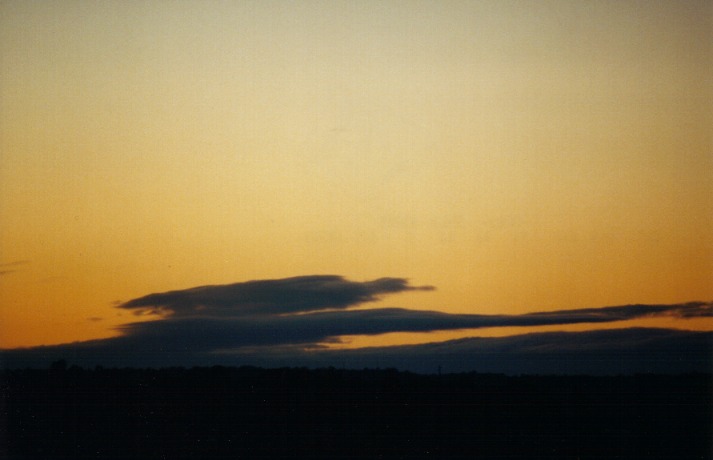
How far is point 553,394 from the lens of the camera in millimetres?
45406

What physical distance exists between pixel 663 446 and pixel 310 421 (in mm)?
12810

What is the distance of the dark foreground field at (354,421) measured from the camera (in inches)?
1032

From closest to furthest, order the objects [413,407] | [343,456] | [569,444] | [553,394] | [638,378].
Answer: [343,456]
[569,444]
[413,407]
[553,394]
[638,378]

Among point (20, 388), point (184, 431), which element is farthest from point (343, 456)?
point (20, 388)

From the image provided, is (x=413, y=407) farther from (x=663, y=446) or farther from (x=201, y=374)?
(x=201, y=374)

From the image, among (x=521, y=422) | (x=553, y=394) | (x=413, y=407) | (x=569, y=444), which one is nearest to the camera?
(x=569, y=444)

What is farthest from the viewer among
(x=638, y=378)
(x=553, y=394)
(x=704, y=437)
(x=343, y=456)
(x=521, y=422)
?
(x=638, y=378)

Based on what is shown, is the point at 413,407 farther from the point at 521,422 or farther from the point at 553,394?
the point at 553,394

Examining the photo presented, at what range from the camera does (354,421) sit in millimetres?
32625

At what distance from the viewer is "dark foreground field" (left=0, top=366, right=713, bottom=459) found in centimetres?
2620

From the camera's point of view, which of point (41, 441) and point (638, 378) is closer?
point (41, 441)

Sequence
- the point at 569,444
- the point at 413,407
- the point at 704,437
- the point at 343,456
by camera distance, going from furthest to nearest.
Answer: the point at 413,407
the point at 704,437
the point at 569,444
the point at 343,456

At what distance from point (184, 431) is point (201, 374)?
108 ft

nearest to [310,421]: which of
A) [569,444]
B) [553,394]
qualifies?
[569,444]
